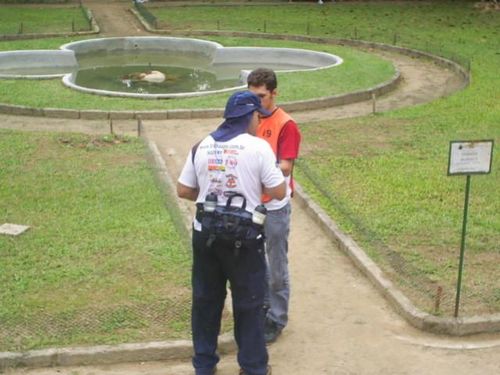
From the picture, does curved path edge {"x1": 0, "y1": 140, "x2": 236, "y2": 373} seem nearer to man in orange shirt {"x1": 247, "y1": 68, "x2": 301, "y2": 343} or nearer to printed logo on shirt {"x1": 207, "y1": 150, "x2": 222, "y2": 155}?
man in orange shirt {"x1": 247, "y1": 68, "x2": 301, "y2": 343}

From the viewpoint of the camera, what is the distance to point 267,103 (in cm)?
562

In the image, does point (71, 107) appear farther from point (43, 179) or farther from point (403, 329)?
point (403, 329)

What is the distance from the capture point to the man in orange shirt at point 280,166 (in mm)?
5578

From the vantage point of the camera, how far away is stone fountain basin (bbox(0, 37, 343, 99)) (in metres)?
→ 19.3

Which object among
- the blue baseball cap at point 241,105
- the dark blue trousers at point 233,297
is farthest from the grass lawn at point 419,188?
the blue baseball cap at point 241,105

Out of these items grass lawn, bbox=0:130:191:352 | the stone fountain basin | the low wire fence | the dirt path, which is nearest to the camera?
grass lawn, bbox=0:130:191:352

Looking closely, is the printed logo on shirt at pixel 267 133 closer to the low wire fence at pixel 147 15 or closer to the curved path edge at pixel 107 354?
the curved path edge at pixel 107 354

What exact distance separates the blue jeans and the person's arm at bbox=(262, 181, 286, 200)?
0.59 metres

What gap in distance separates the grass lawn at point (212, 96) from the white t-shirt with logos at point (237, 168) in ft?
29.7

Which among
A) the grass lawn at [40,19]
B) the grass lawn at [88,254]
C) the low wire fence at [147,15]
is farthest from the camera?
the low wire fence at [147,15]

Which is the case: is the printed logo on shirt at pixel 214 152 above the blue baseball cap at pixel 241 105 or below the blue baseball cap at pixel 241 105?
below

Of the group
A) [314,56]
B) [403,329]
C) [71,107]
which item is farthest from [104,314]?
[314,56]

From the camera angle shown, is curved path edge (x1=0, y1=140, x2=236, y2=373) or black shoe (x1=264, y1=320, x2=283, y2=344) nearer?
curved path edge (x1=0, y1=140, x2=236, y2=373)

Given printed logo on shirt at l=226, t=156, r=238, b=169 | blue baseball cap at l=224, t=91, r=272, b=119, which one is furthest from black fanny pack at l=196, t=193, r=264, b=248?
blue baseball cap at l=224, t=91, r=272, b=119
